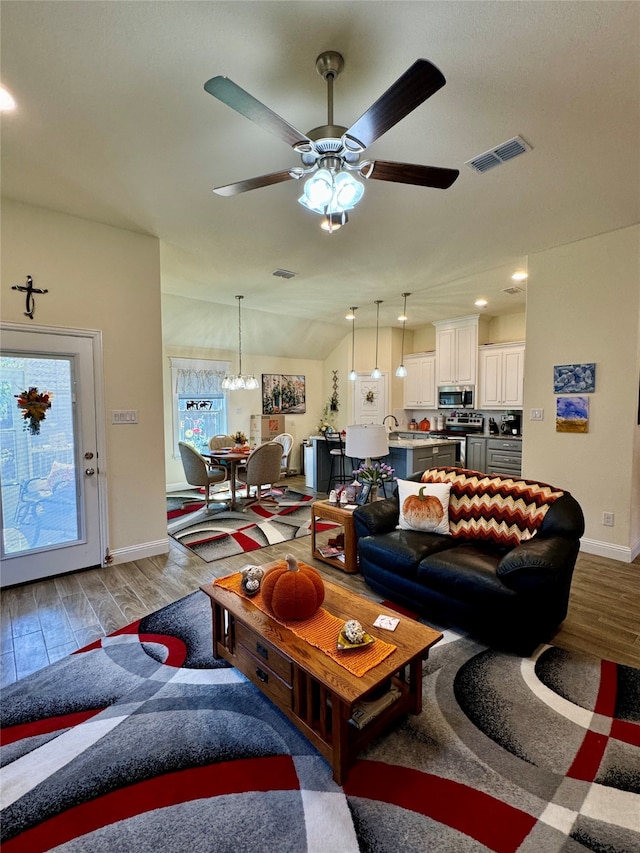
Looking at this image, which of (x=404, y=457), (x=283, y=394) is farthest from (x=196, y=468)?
(x=283, y=394)

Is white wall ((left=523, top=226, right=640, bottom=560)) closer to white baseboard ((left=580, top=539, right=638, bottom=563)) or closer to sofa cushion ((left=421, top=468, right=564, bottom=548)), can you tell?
white baseboard ((left=580, top=539, right=638, bottom=563))

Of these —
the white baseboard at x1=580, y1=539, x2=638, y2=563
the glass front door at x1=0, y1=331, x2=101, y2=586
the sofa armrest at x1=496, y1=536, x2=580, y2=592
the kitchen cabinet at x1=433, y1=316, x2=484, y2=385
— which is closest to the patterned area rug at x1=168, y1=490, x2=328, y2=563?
the glass front door at x1=0, y1=331, x2=101, y2=586

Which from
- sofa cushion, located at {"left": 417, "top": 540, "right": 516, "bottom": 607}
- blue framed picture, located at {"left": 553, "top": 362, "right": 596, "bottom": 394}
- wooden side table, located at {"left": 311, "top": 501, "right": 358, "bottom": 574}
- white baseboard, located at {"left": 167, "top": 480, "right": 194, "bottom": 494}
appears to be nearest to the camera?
sofa cushion, located at {"left": 417, "top": 540, "right": 516, "bottom": 607}

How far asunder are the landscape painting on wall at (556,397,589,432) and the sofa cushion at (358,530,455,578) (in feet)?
6.59

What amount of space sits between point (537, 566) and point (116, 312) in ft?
12.4

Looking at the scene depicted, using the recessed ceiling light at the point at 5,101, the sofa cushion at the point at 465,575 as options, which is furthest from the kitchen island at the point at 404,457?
the recessed ceiling light at the point at 5,101

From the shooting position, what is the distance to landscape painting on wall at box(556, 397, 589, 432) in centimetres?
376

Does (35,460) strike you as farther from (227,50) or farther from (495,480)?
(495,480)

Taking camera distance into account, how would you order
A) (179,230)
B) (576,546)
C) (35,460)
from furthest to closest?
1. (179,230)
2. (35,460)
3. (576,546)

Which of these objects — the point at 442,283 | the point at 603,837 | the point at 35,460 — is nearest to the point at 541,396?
the point at 442,283

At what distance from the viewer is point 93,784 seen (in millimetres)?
1478

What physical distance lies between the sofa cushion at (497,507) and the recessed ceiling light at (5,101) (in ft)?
11.7

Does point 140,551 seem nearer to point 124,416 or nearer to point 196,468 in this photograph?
point 124,416

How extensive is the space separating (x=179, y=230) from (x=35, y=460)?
91.6 inches
